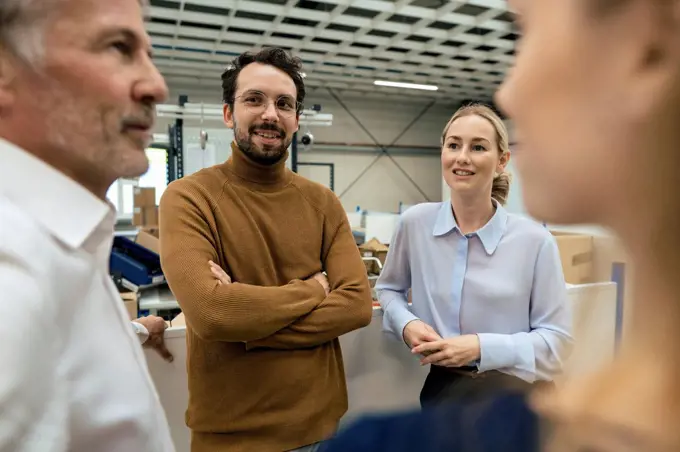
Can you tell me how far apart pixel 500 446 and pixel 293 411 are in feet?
3.12

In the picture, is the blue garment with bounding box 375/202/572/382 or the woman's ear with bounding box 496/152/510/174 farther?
the woman's ear with bounding box 496/152/510/174

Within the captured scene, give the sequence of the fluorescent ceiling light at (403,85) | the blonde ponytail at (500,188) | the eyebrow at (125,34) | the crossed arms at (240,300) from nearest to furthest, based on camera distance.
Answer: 1. the eyebrow at (125,34)
2. the crossed arms at (240,300)
3. the blonde ponytail at (500,188)
4. the fluorescent ceiling light at (403,85)

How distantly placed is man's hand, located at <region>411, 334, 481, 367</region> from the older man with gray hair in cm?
74

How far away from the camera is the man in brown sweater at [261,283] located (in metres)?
1.08

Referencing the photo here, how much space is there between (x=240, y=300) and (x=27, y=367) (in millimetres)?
646

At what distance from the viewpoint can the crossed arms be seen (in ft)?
3.43

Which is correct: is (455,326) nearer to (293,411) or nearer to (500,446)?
(293,411)

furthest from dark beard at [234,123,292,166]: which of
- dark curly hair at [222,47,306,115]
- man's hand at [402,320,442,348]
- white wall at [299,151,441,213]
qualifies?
white wall at [299,151,441,213]

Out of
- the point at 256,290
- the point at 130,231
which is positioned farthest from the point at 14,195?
the point at 130,231

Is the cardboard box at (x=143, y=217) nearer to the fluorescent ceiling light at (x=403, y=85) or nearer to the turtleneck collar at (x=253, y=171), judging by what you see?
the fluorescent ceiling light at (x=403, y=85)

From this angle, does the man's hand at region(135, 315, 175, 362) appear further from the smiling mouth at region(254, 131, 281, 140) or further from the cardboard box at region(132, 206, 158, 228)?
the cardboard box at region(132, 206, 158, 228)

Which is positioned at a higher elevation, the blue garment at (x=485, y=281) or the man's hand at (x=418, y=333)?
the blue garment at (x=485, y=281)

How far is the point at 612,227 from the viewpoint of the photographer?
21 centimetres

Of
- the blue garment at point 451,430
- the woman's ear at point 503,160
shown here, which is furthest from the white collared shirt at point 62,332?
the woman's ear at point 503,160
